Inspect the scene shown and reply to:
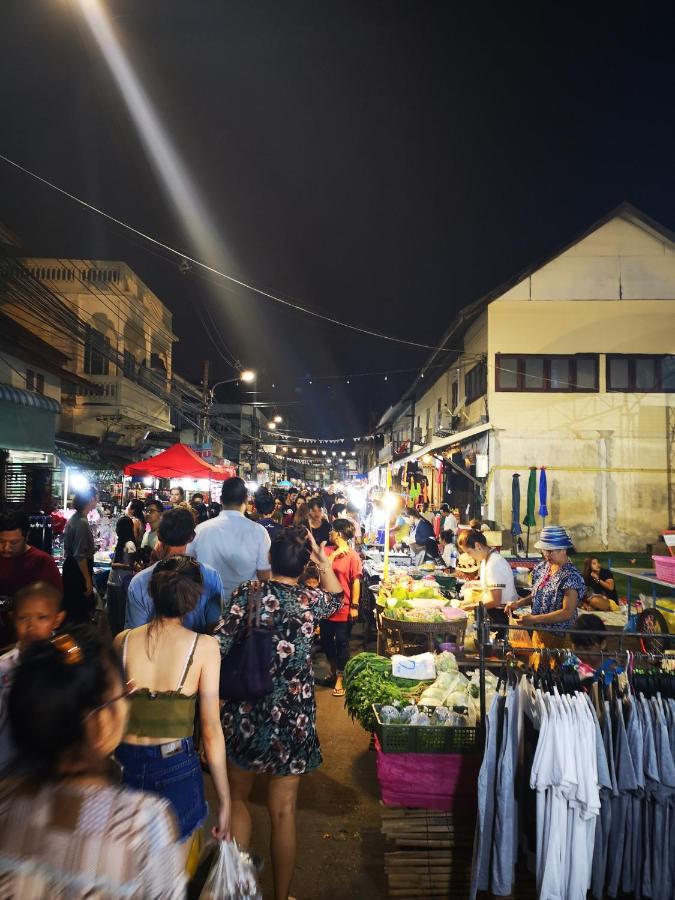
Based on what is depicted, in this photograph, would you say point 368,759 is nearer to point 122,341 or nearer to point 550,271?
point 550,271

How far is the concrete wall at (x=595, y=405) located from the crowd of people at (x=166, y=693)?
39.0 feet

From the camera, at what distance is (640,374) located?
1867cm

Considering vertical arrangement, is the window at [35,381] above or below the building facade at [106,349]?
below

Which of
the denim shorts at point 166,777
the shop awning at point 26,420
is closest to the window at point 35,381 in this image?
the shop awning at point 26,420

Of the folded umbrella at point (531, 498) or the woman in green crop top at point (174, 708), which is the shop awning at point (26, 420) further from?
the folded umbrella at point (531, 498)

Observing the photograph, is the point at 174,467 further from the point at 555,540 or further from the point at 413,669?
the point at 555,540

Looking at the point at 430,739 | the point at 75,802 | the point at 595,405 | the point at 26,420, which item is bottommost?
the point at 430,739

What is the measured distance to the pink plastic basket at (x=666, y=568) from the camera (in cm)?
701

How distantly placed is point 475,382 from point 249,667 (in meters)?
19.0

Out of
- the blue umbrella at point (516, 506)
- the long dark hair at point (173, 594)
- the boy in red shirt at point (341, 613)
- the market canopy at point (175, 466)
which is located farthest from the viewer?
the blue umbrella at point (516, 506)

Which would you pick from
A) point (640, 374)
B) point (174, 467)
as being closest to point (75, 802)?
point (174, 467)

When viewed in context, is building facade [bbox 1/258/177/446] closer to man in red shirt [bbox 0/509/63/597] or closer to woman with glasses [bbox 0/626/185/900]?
man in red shirt [bbox 0/509/63/597]

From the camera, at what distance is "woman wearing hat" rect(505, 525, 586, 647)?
5402 mm

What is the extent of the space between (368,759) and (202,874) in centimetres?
387
